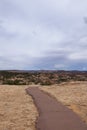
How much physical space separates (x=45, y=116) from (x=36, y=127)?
259 centimetres

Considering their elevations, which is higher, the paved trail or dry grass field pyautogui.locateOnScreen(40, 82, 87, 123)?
dry grass field pyautogui.locateOnScreen(40, 82, 87, 123)

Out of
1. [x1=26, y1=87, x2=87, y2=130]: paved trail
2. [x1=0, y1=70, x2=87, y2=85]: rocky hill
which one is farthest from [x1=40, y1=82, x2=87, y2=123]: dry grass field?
[x1=0, y1=70, x2=87, y2=85]: rocky hill

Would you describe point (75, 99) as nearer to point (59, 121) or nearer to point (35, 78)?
point (59, 121)

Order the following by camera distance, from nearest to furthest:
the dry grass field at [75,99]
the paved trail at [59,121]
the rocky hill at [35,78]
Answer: the paved trail at [59,121], the dry grass field at [75,99], the rocky hill at [35,78]

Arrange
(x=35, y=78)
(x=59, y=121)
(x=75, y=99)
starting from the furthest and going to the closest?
(x=35, y=78), (x=75, y=99), (x=59, y=121)

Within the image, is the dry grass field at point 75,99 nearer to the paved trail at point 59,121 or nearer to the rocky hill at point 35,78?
the paved trail at point 59,121

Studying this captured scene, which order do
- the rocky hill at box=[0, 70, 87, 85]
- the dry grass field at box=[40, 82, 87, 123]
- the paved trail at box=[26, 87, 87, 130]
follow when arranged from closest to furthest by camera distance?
the paved trail at box=[26, 87, 87, 130] < the dry grass field at box=[40, 82, 87, 123] < the rocky hill at box=[0, 70, 87, 85]

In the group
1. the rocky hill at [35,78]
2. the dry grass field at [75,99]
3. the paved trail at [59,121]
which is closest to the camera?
the paved trail at [59,121]

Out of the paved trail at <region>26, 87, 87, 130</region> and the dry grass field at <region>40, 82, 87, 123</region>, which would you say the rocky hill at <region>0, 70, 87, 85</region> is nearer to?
the dry grass field at <region>40, 82, 87, 123</region>

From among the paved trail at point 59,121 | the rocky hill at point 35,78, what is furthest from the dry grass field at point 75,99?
the rocky hill at point 35,78

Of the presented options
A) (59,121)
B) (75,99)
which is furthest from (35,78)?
(59,121)

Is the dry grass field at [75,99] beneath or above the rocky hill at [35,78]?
beneath

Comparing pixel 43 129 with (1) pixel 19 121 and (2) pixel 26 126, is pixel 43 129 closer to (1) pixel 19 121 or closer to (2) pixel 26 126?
(2) pixel 26 126

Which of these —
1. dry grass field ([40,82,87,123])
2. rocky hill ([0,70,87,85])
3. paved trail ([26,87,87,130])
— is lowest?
paved trail ([26,87,87,130])
